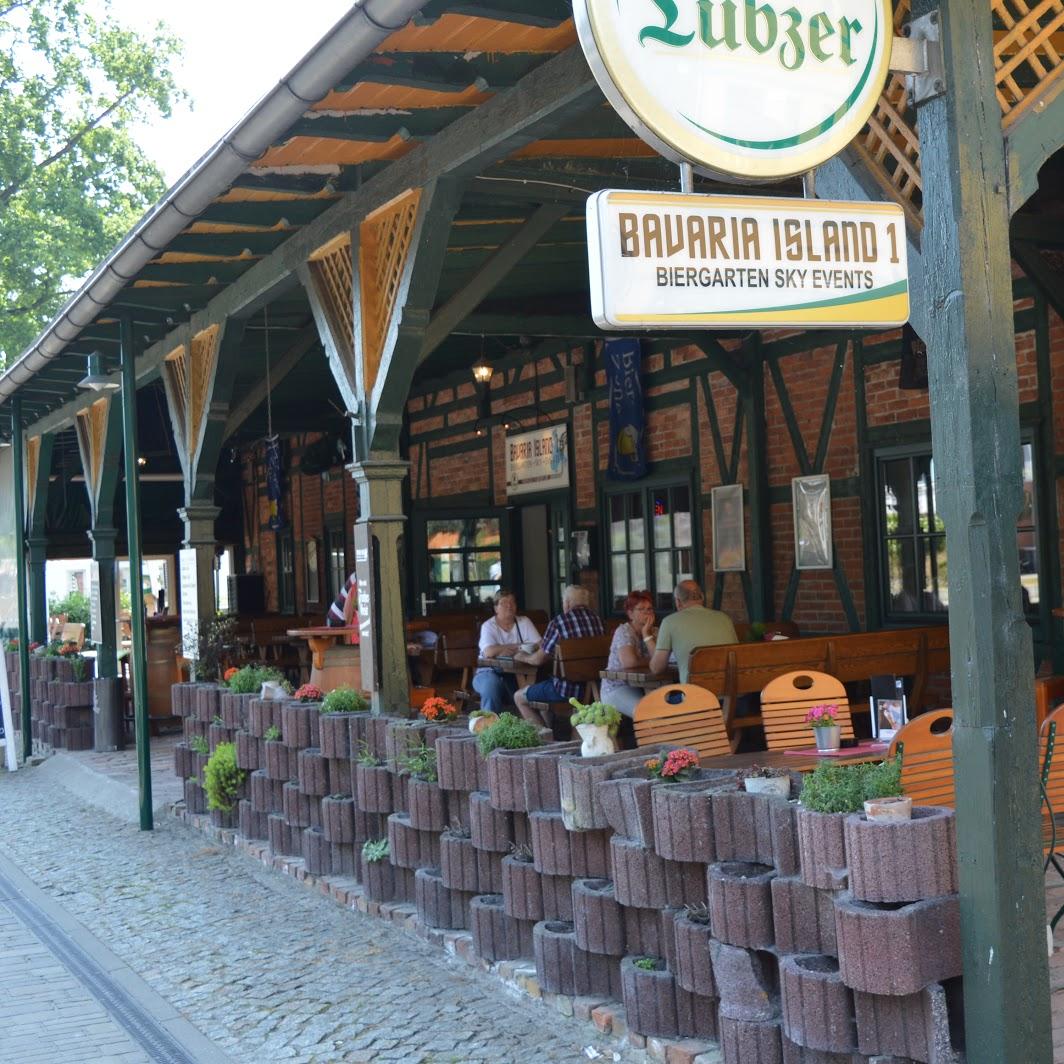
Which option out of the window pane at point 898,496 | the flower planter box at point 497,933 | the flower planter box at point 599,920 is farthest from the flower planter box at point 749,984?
the window pane at point 898,496

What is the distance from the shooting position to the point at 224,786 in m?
8.77

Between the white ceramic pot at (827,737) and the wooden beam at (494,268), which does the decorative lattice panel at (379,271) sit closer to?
the wooden beam at (494,268)

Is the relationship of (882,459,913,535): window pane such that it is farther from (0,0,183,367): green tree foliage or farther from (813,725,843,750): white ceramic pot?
(0,0,183,367): green tree foliage

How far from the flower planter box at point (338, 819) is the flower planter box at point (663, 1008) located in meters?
2.71

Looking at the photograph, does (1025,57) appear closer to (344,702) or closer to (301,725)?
(344,702)

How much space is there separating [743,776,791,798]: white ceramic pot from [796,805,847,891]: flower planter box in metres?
0.38

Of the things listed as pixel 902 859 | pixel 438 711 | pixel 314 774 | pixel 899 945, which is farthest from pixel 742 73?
pixel 314 774

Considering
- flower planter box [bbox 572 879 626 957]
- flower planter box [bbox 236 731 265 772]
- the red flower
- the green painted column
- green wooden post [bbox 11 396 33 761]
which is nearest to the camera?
flower planter box [bbox 572 879 626 957]

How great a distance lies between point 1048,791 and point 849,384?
235 inches

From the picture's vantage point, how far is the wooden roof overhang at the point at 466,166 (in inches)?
160

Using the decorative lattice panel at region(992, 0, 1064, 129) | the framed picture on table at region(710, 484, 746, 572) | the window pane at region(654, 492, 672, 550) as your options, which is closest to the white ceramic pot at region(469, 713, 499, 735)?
the decorative lattice panel at region(992, 0, 1064, 129)

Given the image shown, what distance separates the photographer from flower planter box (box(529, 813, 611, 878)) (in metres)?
4.95

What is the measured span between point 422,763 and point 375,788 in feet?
1.73

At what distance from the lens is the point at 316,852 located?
7371 mm
